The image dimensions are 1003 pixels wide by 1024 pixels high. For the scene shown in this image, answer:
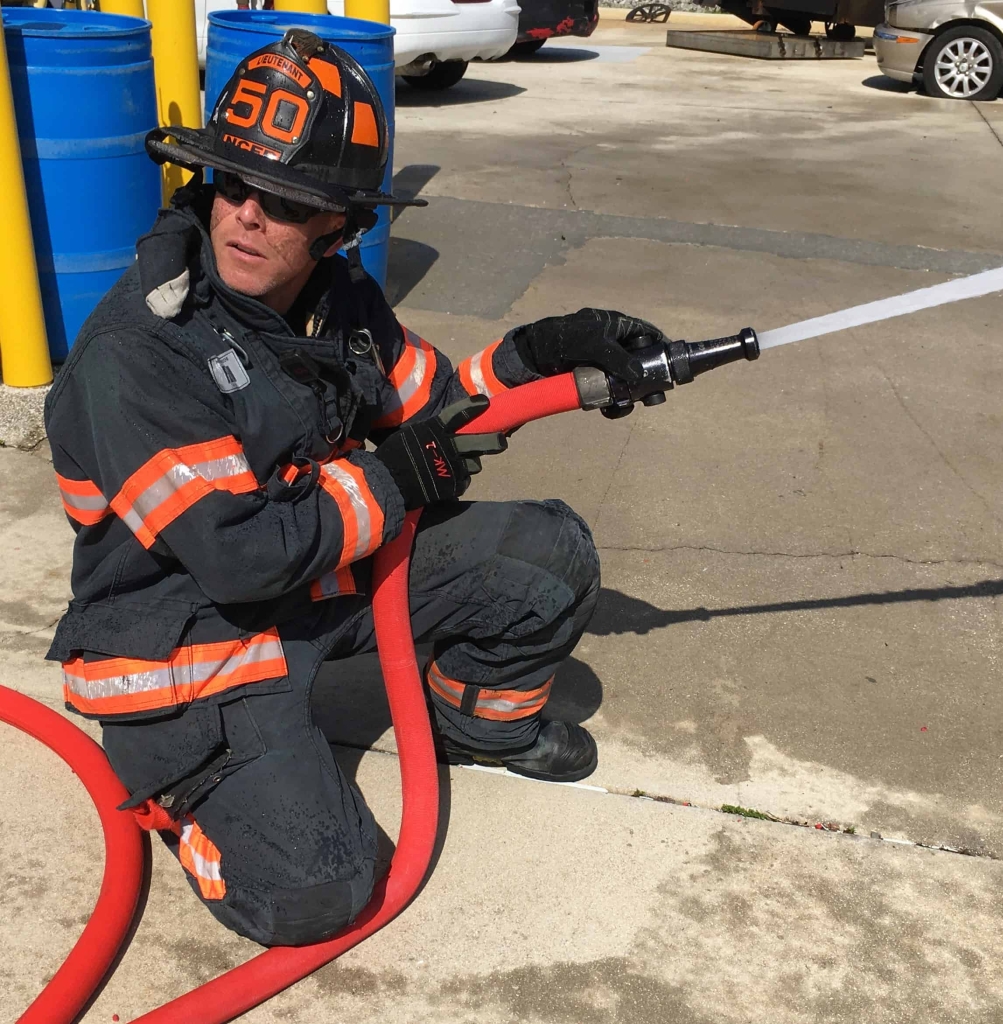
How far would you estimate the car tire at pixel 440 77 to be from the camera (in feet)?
33.6

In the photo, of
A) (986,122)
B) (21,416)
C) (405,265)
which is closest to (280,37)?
(405,265)

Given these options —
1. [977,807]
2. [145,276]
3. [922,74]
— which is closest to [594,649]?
[977,807]

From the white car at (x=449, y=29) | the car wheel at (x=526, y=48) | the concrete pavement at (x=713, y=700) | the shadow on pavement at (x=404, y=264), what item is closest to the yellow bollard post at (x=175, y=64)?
the shadow on pavement at (x=404, y=264)

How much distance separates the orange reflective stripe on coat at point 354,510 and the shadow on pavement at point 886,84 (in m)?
10.6

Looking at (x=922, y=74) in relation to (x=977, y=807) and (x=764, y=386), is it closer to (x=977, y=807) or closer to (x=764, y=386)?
(x=764, y=386)

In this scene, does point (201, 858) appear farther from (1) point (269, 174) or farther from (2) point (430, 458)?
(1) point (269, 174)

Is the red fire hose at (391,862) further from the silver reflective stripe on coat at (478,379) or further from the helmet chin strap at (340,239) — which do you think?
the helmet chin strap at (340,239)

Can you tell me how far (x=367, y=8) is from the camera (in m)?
5.20

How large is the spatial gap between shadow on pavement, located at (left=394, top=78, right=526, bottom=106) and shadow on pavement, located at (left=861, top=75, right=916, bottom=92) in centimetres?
350

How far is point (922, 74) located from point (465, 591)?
998cm

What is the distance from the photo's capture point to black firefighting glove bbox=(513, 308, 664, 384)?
8.05 ft

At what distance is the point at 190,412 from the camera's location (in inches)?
79.4

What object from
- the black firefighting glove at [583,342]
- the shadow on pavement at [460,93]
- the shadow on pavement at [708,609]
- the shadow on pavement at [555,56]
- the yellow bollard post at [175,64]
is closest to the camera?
the black firefighting glove at [583,342]

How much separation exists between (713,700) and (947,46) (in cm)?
931
